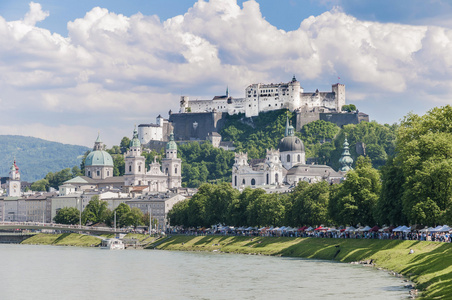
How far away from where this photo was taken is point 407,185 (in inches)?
2479

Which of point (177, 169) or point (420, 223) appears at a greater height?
point (177, 169)

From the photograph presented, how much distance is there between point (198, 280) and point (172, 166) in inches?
5433

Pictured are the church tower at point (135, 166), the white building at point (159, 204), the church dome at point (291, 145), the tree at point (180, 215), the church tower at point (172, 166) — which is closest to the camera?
the tree at point (180, 215)

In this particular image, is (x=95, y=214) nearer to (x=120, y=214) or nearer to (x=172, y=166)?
(x=120, y=214)

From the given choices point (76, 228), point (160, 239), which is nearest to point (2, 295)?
point (160, 239)

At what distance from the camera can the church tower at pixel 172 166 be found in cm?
19538

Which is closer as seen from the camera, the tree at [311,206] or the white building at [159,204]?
the tree at [311,206]

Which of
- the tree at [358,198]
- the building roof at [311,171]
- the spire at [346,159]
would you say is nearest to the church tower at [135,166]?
the building roof at [311,171]

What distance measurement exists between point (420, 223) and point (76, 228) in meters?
Answer: 68.1

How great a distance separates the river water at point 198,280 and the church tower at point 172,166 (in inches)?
4537

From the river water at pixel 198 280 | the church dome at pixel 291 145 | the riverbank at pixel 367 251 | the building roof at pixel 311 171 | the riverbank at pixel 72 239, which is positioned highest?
the church dome at pixel 291 145

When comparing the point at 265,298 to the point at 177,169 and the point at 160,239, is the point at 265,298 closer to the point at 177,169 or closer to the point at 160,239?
the point at 160,239

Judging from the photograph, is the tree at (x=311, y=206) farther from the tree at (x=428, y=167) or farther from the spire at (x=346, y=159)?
the spire at (x=346, y=159)

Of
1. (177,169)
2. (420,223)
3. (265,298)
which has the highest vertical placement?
(177,169)
